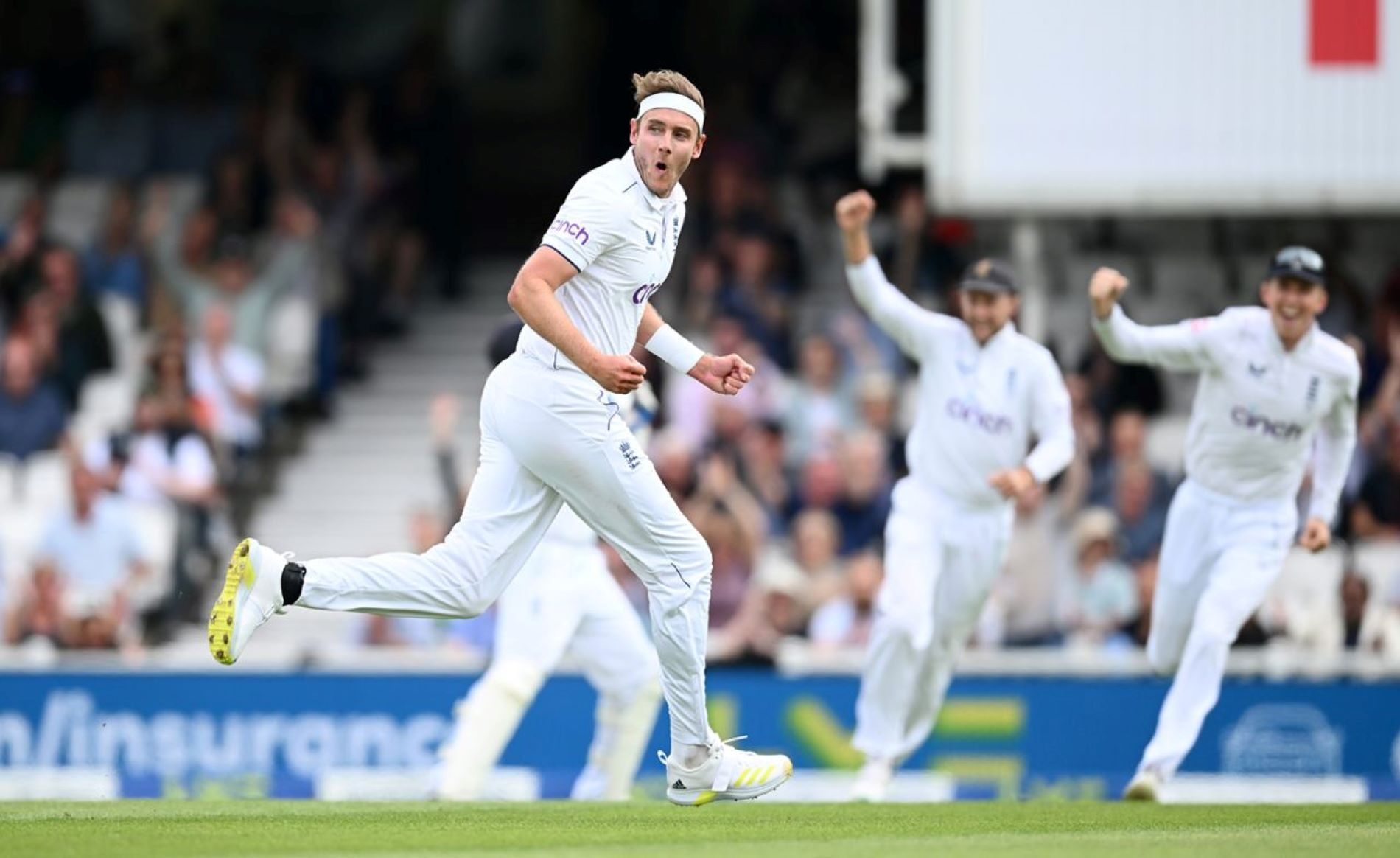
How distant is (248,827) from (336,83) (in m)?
12.6

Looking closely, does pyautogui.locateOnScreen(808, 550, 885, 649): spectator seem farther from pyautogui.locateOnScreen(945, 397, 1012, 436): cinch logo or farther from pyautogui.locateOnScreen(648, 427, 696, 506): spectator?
pyautogui.locateOnScreen(945, 397, 1012, 436): cinch logo

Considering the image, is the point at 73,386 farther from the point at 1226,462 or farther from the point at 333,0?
the point at 1226,462

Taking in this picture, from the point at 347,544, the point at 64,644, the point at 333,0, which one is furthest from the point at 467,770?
the point at 333,0

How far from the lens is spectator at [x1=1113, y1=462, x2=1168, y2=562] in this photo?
1499 cm

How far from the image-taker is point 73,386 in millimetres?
17281

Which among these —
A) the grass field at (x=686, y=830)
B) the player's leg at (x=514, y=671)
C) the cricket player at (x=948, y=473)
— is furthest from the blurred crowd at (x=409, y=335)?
the grass field at (x=686, y=830)

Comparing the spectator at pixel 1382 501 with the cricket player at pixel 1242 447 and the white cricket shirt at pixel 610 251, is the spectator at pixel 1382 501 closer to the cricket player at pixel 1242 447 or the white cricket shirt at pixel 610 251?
the cricket player at pixel 1242 447

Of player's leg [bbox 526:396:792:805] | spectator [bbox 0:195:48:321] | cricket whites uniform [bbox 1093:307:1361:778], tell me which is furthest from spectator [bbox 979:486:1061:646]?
spectator [bbox 0:195:48:321]

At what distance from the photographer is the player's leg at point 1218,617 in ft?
35.2

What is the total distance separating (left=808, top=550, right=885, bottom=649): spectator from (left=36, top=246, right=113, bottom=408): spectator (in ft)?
19.2

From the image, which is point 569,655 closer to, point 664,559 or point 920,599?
point 920,599

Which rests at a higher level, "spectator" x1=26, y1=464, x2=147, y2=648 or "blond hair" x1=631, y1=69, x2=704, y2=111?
"blond hair" x1=631, y1=69, x2=704, y2=111

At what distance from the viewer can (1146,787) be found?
10688 millimetres

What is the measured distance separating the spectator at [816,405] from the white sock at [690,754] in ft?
23.4
